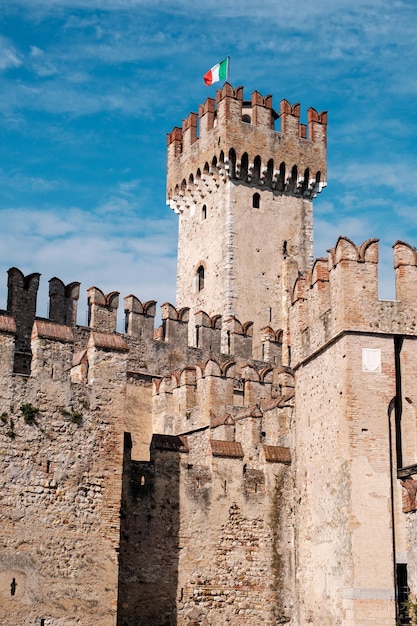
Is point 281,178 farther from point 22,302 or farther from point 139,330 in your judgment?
point 22,302

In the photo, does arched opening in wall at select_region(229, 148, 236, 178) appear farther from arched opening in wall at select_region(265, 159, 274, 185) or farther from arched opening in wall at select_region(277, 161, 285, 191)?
arched opening in wall at select_region(277, 161, 285, 191)

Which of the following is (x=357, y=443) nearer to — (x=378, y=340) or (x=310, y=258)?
(x=378, y=340)

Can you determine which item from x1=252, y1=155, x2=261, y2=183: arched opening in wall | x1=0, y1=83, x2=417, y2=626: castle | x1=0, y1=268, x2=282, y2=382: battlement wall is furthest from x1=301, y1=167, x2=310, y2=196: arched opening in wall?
x1=0, y1=83, x2=417, y2=626: castle

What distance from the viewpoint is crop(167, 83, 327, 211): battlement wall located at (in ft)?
138

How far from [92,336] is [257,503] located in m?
5.56

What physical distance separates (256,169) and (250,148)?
0.86 meters

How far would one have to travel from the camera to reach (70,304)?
30.7 m

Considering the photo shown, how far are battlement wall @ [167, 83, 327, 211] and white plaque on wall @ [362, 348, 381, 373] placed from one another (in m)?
22.5

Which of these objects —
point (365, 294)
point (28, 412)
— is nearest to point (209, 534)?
point (28, 412)

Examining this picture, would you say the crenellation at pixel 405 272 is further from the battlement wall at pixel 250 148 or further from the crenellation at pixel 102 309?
the battlement wall at pixel 250 148

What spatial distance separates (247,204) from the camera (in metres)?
42.1

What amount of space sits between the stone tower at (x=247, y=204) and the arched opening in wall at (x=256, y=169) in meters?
0.04

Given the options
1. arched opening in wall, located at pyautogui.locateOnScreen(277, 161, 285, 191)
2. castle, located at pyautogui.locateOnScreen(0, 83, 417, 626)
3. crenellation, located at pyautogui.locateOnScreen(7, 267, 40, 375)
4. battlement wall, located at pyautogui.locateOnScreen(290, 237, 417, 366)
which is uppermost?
arched opening in wall, located at pyautogui.locateOnScreen(277, 161, 285, 191)

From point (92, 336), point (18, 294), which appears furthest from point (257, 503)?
point (18, 294)
